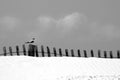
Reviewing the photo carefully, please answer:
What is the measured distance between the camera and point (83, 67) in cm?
2430

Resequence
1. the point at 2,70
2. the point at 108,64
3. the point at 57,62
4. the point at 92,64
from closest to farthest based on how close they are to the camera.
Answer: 1. the point at 2,70
2. the point at 57,62
3. the point at 92,64
4. the point at 108,64

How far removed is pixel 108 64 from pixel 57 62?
571cm

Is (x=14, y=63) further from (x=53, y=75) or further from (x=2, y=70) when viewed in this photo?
(x=53, y=75)

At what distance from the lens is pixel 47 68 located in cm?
2248

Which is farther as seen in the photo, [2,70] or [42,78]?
[2,70]

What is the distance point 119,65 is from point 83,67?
556 cm

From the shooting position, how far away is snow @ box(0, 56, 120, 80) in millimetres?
21000

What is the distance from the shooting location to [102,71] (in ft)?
81.0

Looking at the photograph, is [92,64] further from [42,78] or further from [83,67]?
[42,78]

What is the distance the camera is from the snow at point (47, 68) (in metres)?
21.0

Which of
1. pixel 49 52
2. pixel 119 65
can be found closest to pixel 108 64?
pixel 119 65

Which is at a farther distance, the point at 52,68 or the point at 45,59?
the point at 45,59

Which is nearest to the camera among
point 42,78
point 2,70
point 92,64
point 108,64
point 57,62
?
point 42,78

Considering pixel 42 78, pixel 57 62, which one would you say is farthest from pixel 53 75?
pixel 57 62
